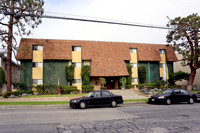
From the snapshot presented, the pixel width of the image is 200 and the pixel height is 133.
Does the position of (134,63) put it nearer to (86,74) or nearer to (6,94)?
(86,74)

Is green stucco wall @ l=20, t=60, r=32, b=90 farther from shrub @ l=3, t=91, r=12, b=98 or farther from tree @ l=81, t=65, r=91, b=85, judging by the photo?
tree @ l=81, t=65, r=91, b=85

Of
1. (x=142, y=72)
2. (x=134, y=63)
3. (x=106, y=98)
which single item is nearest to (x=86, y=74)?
(x=134, y=63)

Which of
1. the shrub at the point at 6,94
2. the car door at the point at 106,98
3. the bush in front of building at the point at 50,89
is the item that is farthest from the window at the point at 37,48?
the car door at the point at 106,98

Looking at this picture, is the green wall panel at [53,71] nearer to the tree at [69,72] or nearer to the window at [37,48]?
Answer: the tree at [69,72]

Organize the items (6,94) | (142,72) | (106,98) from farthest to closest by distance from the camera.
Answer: (142,72) → (6,94) → (106,98)

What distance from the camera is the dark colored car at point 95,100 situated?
1244 cm

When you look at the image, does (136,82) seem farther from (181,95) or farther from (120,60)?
(181,95)

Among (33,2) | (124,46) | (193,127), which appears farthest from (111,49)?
(193,127)

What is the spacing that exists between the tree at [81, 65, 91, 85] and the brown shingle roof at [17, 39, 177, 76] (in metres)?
0.77

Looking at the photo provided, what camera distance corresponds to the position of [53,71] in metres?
27.9

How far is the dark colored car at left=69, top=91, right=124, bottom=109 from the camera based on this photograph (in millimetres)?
12438

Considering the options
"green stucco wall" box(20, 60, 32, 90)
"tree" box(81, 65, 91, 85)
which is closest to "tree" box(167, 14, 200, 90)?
"tree" box(81, 65, 91, 85)

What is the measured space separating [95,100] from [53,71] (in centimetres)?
1700

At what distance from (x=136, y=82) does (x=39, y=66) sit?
18042 mm
